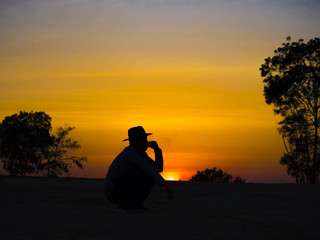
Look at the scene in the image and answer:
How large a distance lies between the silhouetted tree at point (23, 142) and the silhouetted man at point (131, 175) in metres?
48.8

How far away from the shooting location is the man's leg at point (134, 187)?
26.3 ft

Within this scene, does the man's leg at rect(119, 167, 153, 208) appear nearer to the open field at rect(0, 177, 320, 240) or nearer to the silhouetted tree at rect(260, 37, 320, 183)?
the open field at rect(0, 177, 320, 240)

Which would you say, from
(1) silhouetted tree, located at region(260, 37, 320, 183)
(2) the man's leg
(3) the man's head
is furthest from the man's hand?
(1) silhouetted tree, located at region(260, 37, 320, 183)

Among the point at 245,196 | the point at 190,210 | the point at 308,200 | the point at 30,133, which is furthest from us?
the point at 30,133

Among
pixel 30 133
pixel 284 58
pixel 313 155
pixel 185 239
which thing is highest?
pixel 284 58

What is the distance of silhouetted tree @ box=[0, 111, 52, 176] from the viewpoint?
55.2 m

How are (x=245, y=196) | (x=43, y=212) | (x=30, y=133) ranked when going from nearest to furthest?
(x=43, y=212)
(x=245, y=196)
(x=30, y=133)

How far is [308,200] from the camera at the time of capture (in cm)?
1156

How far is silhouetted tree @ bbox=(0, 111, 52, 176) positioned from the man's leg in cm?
4882

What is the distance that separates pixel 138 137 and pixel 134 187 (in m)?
0.88

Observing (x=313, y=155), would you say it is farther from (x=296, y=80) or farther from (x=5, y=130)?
(x=5, y=130)

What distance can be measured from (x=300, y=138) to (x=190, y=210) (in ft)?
112

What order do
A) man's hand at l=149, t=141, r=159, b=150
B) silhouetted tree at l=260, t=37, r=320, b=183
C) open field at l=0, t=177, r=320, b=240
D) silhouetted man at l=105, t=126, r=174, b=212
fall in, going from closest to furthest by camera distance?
open field at l=0, t=177, r=320, b=240 < silhouetted man at l=105, t=126, r=174, b=212 < man's hand at l=149, t=141, r=159, b=150 < silhouetted tree at l=260, t=37, r=320, b=183

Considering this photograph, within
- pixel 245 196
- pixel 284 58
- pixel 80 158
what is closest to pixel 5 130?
pixel 80 158
